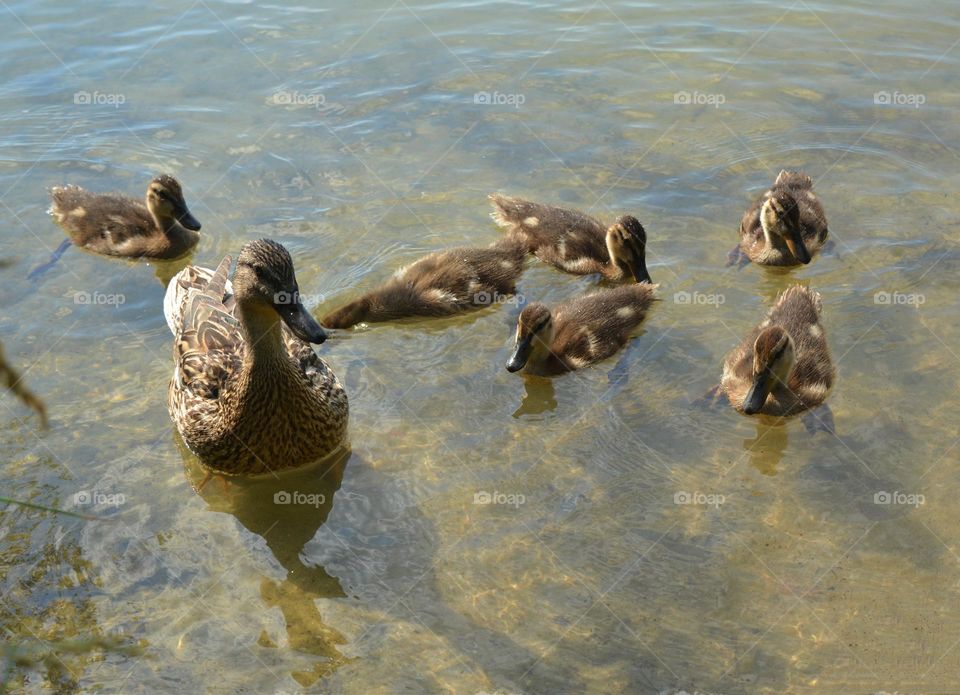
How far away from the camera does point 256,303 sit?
14.5 feet

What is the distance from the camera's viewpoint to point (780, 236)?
238 inches

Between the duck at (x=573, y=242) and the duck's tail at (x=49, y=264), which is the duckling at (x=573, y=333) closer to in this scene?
the duck at (x=573, y=242)

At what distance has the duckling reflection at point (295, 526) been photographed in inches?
153

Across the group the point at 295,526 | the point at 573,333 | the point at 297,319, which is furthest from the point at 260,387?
the point at 573,333

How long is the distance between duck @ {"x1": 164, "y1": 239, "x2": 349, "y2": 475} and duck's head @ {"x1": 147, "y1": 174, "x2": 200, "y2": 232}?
5.56ft

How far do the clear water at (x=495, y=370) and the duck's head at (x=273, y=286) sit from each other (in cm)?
80

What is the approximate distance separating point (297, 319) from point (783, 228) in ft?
10.1

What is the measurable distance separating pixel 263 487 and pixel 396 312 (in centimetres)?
149

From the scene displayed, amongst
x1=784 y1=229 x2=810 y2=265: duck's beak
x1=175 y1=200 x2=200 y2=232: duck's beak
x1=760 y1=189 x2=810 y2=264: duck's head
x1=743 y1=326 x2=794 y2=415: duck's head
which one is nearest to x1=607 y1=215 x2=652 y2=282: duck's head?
x1=760 y1=189 x2=810 y2=264: duck's head

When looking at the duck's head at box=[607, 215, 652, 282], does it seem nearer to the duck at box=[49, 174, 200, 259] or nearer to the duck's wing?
the duck's wing

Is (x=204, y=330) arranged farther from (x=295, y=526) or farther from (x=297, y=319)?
(x=295, y=526)

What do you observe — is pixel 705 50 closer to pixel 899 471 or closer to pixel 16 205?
pixel 899 471

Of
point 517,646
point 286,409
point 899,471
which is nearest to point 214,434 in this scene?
point 286,409

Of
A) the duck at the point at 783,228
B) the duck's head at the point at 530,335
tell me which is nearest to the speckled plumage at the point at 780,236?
the duck at the point at 783,228
